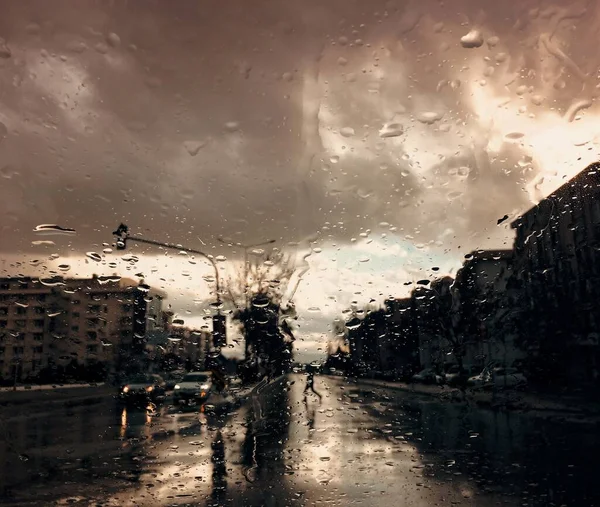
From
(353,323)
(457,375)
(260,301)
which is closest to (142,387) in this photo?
(260,301)

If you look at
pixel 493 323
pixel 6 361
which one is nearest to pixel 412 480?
pixel 493 323

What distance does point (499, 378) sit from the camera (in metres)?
9.75

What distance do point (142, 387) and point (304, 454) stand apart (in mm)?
2871

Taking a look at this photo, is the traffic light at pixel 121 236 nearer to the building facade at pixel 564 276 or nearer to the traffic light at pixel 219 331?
the traffic light at pixel 219 331

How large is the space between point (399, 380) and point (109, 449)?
493 cm

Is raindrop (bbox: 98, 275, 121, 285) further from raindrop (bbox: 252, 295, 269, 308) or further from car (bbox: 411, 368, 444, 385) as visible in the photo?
car (bbox: 411, 368, 444, 385)

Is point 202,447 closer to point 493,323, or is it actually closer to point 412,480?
point 412,480

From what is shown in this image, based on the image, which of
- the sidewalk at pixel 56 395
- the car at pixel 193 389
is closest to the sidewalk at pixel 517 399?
the car at pixel 193 389

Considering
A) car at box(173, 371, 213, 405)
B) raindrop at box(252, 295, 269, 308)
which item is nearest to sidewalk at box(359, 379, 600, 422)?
raindrop at box(252, 295, 269, 308)

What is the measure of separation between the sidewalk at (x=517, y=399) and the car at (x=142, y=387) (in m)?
3.34

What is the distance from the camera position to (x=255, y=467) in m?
8.91

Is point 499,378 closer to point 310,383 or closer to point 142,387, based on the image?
point 310,383

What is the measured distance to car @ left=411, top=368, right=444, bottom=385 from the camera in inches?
390

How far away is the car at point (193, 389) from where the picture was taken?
10.8 m
